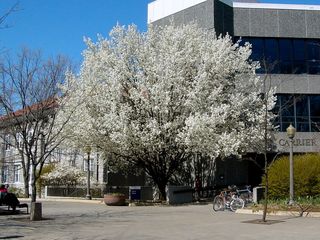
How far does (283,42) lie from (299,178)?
1596 centimetres

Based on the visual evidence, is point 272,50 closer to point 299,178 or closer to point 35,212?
point 299,178

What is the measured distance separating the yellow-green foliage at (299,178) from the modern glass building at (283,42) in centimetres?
1142

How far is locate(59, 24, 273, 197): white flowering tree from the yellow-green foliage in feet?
12.0

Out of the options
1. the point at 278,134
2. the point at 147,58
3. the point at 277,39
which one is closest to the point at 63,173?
the point at 147,58

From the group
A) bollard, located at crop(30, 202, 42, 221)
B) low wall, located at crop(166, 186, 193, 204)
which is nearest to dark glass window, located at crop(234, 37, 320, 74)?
low wall, located at crop(166, 186, 193, 204)

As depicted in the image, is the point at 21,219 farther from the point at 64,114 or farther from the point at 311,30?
the point at 311,30

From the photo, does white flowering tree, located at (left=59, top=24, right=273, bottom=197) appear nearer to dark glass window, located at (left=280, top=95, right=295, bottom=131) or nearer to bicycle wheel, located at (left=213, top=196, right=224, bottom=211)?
bicycle wheel, located at (left=213, top=196, right=224, bottom=211)

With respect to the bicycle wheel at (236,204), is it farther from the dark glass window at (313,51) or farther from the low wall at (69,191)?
the dark glass window at (313,51)

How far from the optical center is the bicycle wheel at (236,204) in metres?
23.2

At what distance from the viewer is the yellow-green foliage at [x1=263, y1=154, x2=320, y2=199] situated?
24.2 metres

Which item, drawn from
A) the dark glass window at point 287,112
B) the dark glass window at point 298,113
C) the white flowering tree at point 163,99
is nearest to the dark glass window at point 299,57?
the dark glass window at point 298,113

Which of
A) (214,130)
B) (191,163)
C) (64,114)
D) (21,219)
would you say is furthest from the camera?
(191,163)

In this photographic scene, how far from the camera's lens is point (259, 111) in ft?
101

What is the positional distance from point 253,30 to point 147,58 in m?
10.7
